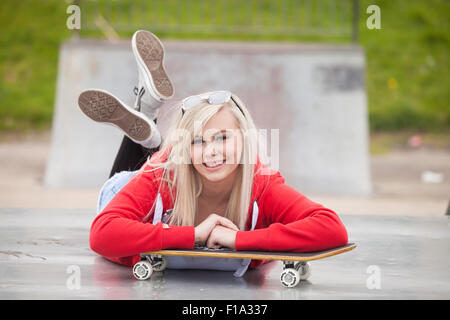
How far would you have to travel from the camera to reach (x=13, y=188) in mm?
7375

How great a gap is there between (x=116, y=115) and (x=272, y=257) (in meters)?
1.32

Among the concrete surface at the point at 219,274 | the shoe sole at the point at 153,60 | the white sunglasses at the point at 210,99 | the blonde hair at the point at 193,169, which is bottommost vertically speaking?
the concrete surface at the point at 219,274

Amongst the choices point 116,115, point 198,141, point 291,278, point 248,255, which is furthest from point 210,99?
point 116,115

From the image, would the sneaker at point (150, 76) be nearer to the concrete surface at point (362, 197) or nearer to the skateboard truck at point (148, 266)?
the skateboard truck at point (148, 266)

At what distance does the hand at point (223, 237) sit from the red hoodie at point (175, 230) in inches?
0.8

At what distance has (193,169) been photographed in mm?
2285

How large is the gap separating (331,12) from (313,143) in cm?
659

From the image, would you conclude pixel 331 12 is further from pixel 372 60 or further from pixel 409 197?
pixel 409 197

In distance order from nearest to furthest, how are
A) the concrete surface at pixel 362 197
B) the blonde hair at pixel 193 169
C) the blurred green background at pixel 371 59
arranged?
the blonde hair at pixel 193 169 < the concrete surface at pixel 362 197 < the blurred green background at pixel 371 59

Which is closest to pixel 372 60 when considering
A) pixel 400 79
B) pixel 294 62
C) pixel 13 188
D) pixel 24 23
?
pixel 400 79

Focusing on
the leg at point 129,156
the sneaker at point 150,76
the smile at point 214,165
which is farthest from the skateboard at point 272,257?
the sneaker at point 150,76

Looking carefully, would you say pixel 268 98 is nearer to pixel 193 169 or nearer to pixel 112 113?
pixel 112 113

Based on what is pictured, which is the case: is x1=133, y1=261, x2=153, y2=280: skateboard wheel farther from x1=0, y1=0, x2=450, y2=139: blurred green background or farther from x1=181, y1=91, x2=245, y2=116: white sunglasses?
x1=0, y1=0, x2=450, y2=139: blurred green background

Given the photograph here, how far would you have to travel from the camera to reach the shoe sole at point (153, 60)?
332cm
